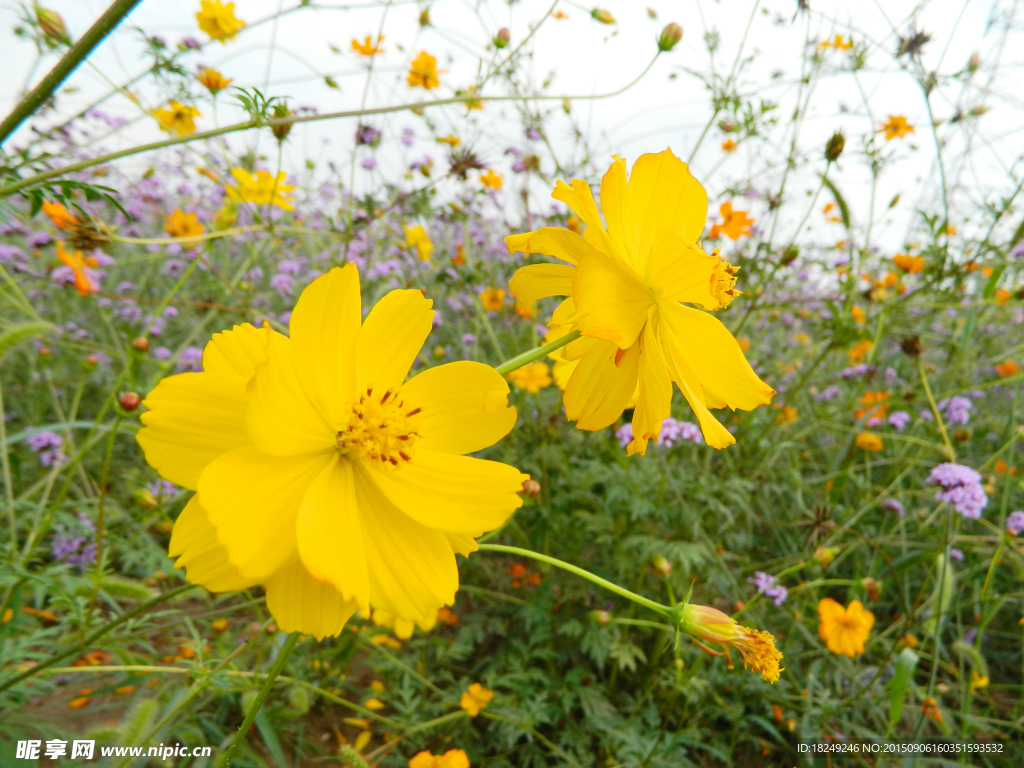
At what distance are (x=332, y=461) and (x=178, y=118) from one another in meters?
1.82

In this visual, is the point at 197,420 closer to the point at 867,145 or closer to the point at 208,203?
the point at 867,145

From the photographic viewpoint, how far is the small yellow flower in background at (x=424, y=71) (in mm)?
2162

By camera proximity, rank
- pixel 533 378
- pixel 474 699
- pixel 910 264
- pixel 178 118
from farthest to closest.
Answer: pixel 910 264 < pixel 533 378 < pixel 178 118 < pixel 474 699

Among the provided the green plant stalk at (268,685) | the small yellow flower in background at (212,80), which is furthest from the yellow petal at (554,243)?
the small yellow flower in background at (212,80)

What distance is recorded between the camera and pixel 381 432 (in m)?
0.61

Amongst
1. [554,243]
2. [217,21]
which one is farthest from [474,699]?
[217,21]

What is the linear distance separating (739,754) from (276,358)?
194 centimetres

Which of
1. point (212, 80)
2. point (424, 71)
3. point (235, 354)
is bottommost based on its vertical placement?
point (235, 354)

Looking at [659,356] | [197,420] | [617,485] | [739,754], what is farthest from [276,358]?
[739,754]

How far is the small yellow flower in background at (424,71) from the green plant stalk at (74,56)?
1.79m

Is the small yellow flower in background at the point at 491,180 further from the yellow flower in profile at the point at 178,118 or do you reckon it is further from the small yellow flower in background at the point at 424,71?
the yellow flower in profile at the point at 178,118

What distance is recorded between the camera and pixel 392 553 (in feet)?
1.97

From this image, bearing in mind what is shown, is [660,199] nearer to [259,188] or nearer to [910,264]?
[259,188]

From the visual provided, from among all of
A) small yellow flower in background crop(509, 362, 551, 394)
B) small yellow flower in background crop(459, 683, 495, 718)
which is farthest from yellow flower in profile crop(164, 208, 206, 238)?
small yellow flower in background crop(459, 683, 495, 718)
